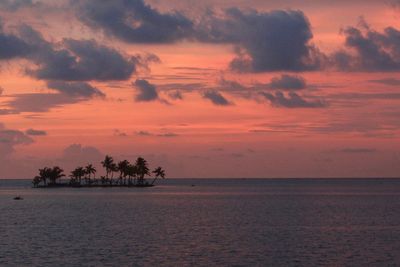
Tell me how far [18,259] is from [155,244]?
17837 millimetres

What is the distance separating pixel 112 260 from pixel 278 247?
20414 mm

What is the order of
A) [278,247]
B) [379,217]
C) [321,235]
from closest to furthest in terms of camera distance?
1. [278,247]
2. [321,235]
3. [379,217]

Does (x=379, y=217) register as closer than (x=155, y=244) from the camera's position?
No

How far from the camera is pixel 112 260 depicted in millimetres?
66000

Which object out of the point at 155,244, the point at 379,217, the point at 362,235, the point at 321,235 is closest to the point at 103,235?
the point at 155,244

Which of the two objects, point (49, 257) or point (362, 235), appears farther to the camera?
point (362, 235)

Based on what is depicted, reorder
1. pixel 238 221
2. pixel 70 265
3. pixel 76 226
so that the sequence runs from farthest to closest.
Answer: pixel 238 221
pixel 76 226
pixel 70 265

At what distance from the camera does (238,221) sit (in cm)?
11462

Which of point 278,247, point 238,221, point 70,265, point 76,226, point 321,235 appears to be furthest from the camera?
point 238,221

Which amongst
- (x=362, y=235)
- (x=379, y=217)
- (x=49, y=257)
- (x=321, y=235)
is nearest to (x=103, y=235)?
(x=49, y=257)

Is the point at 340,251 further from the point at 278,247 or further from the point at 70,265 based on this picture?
the point at 70,265

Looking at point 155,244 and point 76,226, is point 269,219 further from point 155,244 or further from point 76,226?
point 155,244

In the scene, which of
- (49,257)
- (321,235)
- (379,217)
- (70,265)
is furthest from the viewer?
(379,217)

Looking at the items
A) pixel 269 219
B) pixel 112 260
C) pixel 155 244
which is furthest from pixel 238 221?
pixel 112 260
